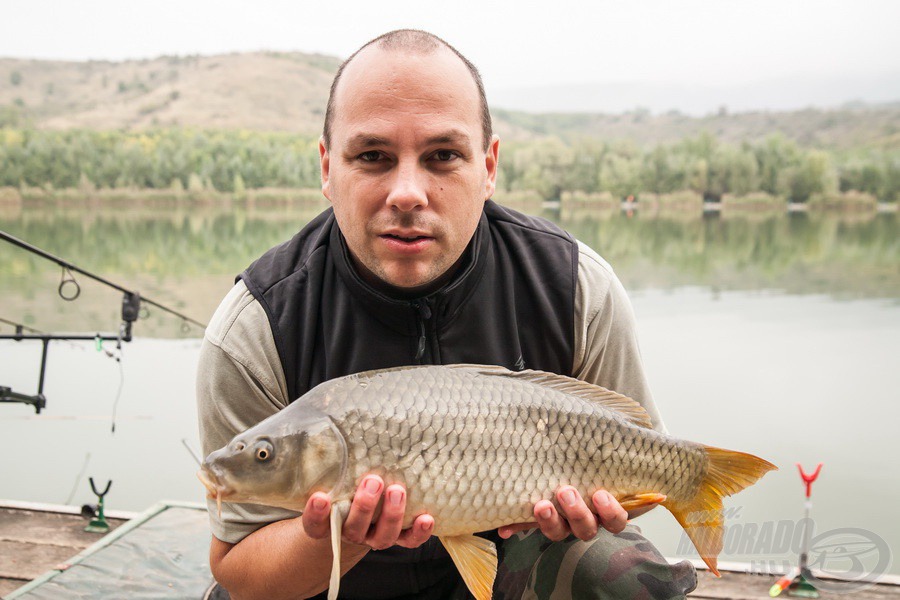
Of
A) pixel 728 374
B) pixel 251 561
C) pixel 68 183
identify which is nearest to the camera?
pixel 251 561

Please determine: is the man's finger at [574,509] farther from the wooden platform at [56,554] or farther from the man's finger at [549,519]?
the wooden platform at [56,554]

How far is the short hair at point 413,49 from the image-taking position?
145cm

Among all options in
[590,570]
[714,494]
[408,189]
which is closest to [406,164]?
[408,189]

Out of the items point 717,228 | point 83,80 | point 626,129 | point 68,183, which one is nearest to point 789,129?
point 626,129

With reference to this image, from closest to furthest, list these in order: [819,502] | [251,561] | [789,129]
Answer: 1. [251,561]
2. [819,502]
3. [789,129]

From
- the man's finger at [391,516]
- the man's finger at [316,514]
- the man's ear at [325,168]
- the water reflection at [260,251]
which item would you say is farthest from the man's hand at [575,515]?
the water reflection at [260,251]

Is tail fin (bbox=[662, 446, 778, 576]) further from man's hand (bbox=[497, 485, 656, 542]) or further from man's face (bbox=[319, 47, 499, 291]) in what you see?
man's face (bbox=[319, 47, 499, 291])

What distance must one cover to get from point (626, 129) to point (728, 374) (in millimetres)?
60270

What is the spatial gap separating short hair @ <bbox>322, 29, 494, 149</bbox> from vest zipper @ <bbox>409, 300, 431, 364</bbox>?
0.33m

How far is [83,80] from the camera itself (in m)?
59.5

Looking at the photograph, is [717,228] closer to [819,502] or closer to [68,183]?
[68,183]

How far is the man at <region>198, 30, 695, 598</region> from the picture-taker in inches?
55.2

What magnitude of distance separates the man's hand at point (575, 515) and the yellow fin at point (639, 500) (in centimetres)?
2

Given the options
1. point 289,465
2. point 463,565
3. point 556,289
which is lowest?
point 463,565
